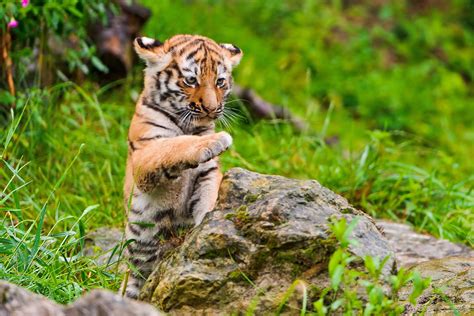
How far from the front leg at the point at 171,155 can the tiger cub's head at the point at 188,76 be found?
259 millimetres

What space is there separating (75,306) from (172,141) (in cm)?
148

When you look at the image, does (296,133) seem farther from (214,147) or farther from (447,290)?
(214,147)

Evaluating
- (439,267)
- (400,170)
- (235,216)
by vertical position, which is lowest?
(400,170)

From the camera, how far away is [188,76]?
4.64 m

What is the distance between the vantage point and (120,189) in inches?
257

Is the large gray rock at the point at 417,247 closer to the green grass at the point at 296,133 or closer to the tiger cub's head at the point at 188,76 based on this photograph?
the green grass at the point at 296,133

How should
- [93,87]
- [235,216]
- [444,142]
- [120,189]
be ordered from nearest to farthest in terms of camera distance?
[235,216] < [120,189] < [93,87] < [444,142]

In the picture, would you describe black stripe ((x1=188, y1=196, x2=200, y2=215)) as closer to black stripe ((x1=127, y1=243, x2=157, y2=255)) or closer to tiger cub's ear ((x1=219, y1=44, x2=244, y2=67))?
black stripe ((x1=127, y1=243, x2=157, y2=255))

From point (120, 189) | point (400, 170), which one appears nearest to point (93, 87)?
point (120, 189)

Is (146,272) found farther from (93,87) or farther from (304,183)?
(93,87)

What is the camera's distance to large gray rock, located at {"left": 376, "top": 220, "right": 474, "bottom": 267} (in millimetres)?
5730

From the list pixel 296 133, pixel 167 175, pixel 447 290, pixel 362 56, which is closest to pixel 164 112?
pixel 167 175

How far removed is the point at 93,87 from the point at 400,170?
302 cm

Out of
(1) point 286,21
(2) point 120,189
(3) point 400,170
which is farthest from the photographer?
(1) point 286,21
